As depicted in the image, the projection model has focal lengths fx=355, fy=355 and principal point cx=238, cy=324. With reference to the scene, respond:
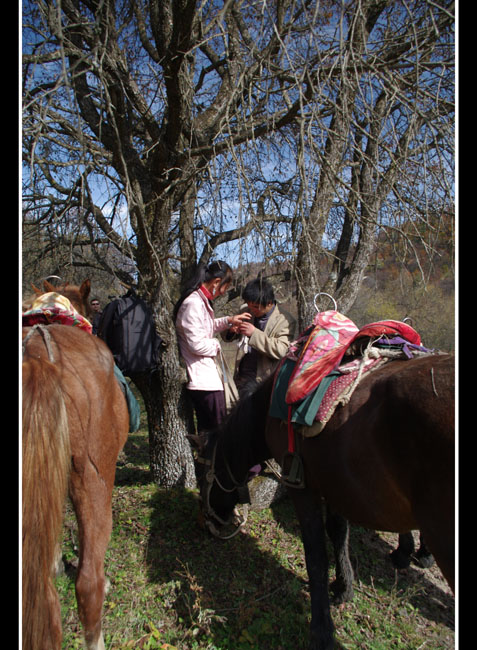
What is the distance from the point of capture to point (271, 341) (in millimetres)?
2955

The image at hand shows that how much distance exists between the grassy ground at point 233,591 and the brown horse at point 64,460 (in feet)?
1.60

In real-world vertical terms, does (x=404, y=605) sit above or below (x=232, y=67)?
below

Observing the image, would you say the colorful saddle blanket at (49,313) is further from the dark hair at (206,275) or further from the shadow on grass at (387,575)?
the shadow on grass at (387,575)

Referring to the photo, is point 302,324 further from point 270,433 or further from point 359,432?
point 359,432

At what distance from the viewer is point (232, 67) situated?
2.47 metres

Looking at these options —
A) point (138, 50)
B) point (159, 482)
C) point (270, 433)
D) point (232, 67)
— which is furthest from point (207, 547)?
point (138, 50)

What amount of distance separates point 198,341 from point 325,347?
4.14 feet

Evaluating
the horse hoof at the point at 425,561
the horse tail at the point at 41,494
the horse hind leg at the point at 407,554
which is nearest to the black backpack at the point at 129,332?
the horse tail at the point at 41,494

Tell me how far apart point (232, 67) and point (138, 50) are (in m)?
1.69

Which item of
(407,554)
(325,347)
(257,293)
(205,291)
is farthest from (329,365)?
(407,554)

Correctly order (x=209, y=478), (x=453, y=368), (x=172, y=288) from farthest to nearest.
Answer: (x=172, y=288), (x=209, y=478), (x=453, y=368)

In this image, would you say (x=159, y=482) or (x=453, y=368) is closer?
(x=453, y=368)

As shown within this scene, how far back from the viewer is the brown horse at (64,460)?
4.46 feet
